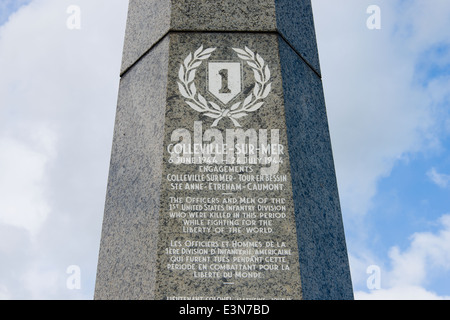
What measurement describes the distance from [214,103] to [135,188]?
1041 mm

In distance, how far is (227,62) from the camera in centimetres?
465

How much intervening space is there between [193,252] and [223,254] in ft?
0.78

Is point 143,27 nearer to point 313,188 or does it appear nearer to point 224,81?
point 224,81

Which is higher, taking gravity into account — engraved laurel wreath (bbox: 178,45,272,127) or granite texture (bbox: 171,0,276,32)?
granite texture (bbox: 171,0,276,32)

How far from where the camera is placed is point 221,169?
4266 mm

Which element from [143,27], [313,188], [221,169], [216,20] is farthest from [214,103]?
[143,27]

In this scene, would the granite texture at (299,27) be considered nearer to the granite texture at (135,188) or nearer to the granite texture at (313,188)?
the granite texture at (313,188)

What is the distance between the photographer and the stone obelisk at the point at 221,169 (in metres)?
3.95

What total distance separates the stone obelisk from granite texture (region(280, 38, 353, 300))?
0.02m

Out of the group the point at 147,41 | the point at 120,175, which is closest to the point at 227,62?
the point at 147,41

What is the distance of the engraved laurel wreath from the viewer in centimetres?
444

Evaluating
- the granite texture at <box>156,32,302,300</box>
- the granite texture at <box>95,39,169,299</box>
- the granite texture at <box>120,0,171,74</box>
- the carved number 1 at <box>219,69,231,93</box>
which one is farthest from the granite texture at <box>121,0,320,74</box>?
the carved number 1 at <box>219,69,231,93</box>

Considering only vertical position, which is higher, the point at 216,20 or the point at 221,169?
the point at 216,20

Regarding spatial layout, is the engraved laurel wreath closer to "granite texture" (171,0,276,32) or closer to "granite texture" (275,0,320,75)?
"granite texture" (171,0,276,32)
